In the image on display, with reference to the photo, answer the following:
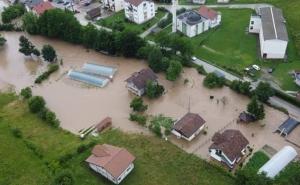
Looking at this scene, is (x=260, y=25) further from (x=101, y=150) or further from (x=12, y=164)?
(x=12, y=164)

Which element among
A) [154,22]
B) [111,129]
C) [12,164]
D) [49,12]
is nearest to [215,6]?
[154,22]

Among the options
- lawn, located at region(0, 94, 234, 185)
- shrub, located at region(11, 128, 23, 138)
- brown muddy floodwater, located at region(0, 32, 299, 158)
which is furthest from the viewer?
shrub, located at region(11, 128, 23, 138)

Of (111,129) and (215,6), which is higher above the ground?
(215,6)

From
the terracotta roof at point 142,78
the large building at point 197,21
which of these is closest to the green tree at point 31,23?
the terracotta roof at point 142,78

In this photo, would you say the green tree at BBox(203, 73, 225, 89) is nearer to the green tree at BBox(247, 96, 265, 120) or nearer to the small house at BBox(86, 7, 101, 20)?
the green tree at BBox(247, 96, 265, 120)

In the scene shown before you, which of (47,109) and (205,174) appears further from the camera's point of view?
(47,109)

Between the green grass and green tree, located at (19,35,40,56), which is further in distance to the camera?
green tree, located at (19,35,40,56)

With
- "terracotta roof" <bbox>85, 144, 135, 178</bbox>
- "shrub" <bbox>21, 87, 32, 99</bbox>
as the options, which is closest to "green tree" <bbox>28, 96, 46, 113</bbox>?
"shrub" <bbox>21, 87, 32, 99</bbox>

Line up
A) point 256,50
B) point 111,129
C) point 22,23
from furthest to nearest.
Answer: point 22,23 → point 256,50 → point 111,129
